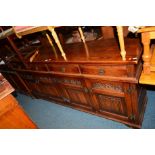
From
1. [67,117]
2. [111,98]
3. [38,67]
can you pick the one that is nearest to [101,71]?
[111,98]

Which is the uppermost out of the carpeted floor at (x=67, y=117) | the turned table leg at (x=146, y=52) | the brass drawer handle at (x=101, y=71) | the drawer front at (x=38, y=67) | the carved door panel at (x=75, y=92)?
the turned table leg at (x=146, y=52)

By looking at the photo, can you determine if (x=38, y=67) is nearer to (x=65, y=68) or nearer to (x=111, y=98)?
(x=65, y=68)

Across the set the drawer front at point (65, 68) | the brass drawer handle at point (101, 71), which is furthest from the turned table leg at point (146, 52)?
the drawer front at point (65, 68)

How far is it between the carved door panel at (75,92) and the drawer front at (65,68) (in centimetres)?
14

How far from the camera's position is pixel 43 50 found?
111 inches

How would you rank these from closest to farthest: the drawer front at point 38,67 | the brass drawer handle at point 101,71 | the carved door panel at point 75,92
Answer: the brass drawer handle at point 101,71, the carved door panel at point 75,92, the drawer front at point 38,67

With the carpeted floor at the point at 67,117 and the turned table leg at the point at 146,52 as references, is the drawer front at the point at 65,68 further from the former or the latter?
the carpeted floor at the point at 67,117

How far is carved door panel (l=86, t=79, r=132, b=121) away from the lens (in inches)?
77.1

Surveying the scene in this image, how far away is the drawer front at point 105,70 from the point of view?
69.3 inches

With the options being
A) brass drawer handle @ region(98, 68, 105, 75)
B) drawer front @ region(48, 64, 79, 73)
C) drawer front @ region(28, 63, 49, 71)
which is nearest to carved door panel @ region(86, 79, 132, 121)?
brass drawer handle @ region(98, 68, 105, 75)

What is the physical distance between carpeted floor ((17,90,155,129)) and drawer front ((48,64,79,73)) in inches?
37.0

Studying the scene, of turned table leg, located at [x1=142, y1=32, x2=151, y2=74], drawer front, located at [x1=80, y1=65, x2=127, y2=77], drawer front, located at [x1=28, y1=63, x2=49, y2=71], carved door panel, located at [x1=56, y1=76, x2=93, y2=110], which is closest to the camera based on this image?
turned table leg, located at [x1=142, y1=32, x2=151, y2=74]

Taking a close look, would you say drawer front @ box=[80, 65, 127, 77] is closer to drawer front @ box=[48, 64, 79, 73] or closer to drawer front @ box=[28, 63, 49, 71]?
drawer front @ box=[48, 64, 79, 73]
